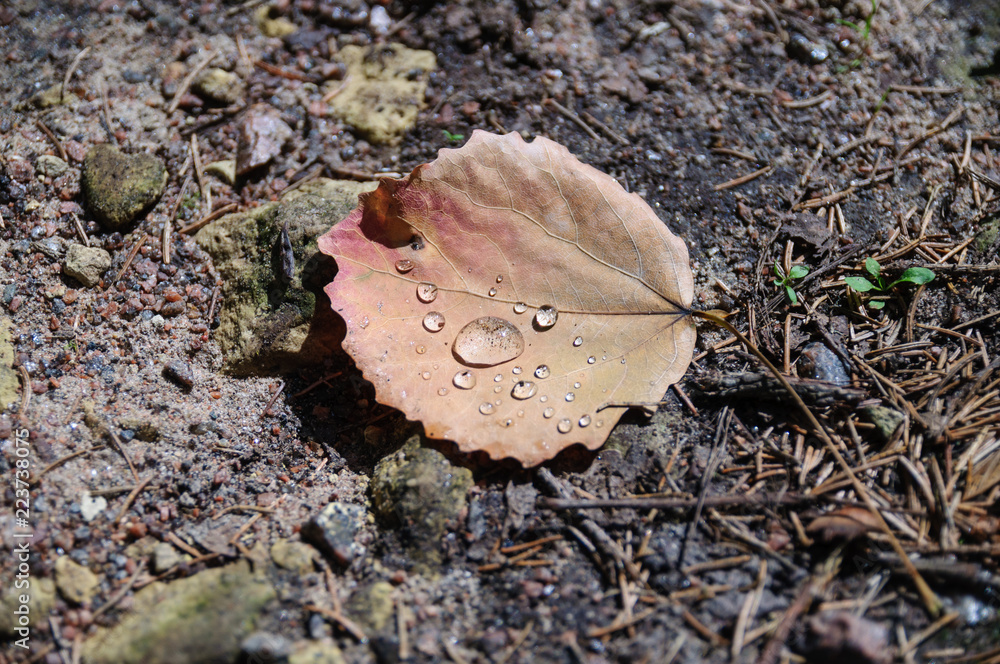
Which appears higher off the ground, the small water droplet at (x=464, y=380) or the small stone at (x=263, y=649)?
the small water droplet at (x=464, y=380)

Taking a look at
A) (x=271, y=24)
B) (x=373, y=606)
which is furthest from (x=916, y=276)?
(x=271, y=24)

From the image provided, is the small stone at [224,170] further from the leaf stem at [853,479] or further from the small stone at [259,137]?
the leaf stem at [853,479]

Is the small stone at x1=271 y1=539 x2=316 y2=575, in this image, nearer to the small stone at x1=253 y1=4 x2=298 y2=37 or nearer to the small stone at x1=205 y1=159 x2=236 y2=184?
the small stone at x1=205 y1=159 x2=236 y2=184

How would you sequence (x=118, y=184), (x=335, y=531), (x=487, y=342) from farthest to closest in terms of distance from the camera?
1. (x=118, y=184)
2. (x=487, y=342)
3. (x=335, y=531)

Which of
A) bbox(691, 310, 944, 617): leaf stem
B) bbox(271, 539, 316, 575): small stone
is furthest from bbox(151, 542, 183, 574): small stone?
bbox(691, 310, 944, 617): leaf stem

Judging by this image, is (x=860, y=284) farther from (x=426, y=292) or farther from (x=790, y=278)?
(x=426, y=292)

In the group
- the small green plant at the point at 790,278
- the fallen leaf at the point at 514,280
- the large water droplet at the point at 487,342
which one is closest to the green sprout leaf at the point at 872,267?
the small green plant at the point at 790,278
